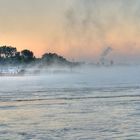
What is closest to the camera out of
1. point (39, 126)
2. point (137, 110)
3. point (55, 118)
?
point (39, 126)

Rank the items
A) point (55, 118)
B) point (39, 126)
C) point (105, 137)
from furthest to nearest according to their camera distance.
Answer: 1. point (55, 118)
2. point (39, 126)
3. point (105, 137)

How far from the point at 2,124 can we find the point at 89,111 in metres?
8.98

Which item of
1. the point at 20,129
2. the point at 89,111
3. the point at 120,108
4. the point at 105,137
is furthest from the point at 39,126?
the point at 120,108

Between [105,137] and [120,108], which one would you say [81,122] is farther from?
[120,108]

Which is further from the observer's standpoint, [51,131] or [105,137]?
[51,131]

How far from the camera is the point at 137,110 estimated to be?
131 feet

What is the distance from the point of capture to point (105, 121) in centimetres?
3378

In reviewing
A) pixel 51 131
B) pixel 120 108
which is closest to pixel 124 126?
pixel 51 131

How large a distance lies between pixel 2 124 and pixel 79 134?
6.57 metres

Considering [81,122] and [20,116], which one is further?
[20,116]

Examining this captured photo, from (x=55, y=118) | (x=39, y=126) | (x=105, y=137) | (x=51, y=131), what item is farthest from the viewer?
(x=55, y=118)

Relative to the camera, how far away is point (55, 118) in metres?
36.0

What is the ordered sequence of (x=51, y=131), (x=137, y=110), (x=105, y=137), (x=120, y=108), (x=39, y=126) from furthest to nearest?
1. (x=120, y=108)
2. (x=137, y=110)
3. (x=39, y=126)
4. (x=51, y=131)
5. (x=105, y=137)

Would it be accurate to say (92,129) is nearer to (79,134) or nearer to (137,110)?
(79,134)
